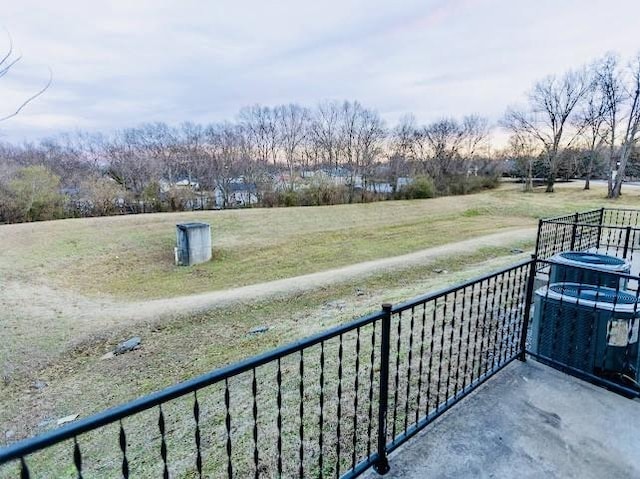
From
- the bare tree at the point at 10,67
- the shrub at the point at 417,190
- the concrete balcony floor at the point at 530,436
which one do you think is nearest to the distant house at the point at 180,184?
the shrub at the point at 417,190

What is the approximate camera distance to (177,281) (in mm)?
10656

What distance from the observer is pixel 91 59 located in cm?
1105

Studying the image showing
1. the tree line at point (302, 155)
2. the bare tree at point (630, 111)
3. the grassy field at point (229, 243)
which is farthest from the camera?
the bare tree at point (630, 111)

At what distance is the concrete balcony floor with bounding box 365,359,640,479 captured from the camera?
2107mm

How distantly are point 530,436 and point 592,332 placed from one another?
112 cm

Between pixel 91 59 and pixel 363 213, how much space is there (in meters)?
14.7

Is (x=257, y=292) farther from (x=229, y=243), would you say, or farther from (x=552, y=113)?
(x=552, y=113)

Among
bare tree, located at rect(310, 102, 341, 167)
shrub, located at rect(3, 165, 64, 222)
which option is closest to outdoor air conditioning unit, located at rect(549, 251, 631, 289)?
shrub, located at rect(3, 165, 64, 222)

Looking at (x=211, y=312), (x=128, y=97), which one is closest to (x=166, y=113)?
(x=128, y=97)

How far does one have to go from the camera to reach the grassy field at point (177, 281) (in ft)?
16.5

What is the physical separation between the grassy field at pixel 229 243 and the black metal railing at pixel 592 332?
26.9 feet

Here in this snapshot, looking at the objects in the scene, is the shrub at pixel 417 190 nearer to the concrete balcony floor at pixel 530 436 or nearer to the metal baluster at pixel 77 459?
the concrete balcony floor at pixel 530 436

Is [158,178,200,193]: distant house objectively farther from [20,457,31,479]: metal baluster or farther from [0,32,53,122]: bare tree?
[20,457,31,479]: metal baluster

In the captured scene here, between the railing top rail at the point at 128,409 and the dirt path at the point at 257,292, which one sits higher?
the railing top rail at the point at 128,409
